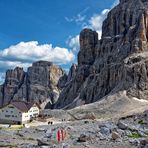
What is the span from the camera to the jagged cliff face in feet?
468

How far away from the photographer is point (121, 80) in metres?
150

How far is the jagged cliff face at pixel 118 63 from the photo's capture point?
142625 millimetres

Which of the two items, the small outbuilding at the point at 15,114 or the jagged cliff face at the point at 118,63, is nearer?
the small outbuilding at the point at 15,114

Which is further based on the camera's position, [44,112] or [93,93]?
[93,93]

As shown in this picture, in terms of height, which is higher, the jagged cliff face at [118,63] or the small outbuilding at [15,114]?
the jagged cliff face at [118,63]

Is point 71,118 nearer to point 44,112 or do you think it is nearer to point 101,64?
point 44,112

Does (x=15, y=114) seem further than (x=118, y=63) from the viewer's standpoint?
No

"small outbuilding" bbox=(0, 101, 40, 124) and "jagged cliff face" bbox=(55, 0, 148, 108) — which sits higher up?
"jagged cliff face" bbox=(55, 0, 148, 108)

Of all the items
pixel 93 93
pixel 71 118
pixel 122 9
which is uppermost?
pixel 122 9

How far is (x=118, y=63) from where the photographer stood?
160250 mm

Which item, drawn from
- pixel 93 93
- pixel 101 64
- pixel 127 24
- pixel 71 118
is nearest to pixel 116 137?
pixel 71 118

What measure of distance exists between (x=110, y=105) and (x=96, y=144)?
295ft

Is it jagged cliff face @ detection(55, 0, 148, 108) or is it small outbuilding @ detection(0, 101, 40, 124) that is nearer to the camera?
small outbuilding @ detection(0, 101, 40, 124)

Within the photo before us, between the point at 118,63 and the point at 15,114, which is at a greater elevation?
the point at 118,63
